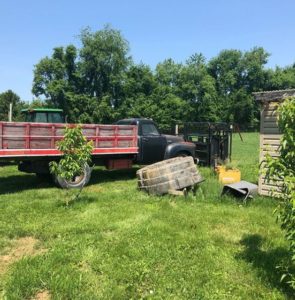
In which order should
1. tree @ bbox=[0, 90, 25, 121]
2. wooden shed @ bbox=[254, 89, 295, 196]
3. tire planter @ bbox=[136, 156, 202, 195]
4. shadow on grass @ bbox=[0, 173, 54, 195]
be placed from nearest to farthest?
wooden shed @ bbox=[254, 89, 295, 196] → tire planter @ bbox=[136, 156, 202, 195] → shadow on grass @ bbox=[0, 173, 54, 195] → tree @ bbox=[0, 90, 25, 121]

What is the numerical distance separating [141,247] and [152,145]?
307 inches

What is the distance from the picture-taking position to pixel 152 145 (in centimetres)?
1380

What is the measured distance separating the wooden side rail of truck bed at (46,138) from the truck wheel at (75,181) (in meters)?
0.70

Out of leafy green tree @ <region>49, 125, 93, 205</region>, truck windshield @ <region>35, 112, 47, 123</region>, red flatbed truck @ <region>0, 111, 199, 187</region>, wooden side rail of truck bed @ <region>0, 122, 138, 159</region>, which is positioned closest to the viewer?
leafy green tree @ <region>49, 125, 93, 205</region>

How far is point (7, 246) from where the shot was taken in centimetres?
639

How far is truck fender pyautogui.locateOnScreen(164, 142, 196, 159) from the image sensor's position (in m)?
14.0

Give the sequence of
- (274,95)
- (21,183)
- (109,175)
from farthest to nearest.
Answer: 1. (109,175)
2. (21,183)
3. (274,95)

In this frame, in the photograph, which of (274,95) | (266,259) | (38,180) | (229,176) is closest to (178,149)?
(229,176)

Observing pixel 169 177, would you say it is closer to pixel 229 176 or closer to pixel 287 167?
pixel 229 176

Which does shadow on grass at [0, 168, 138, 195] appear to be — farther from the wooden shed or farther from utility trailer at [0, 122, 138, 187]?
the wooden shed

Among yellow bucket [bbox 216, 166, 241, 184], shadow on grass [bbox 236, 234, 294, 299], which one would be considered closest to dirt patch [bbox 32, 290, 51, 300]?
shadow on grass [bbox 236, 234, 294, 299]

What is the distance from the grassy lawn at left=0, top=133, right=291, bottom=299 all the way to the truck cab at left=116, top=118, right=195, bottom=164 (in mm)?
3695

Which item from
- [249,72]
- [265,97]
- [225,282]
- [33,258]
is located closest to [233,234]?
[225,282]

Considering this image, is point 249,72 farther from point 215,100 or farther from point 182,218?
point 182,218
